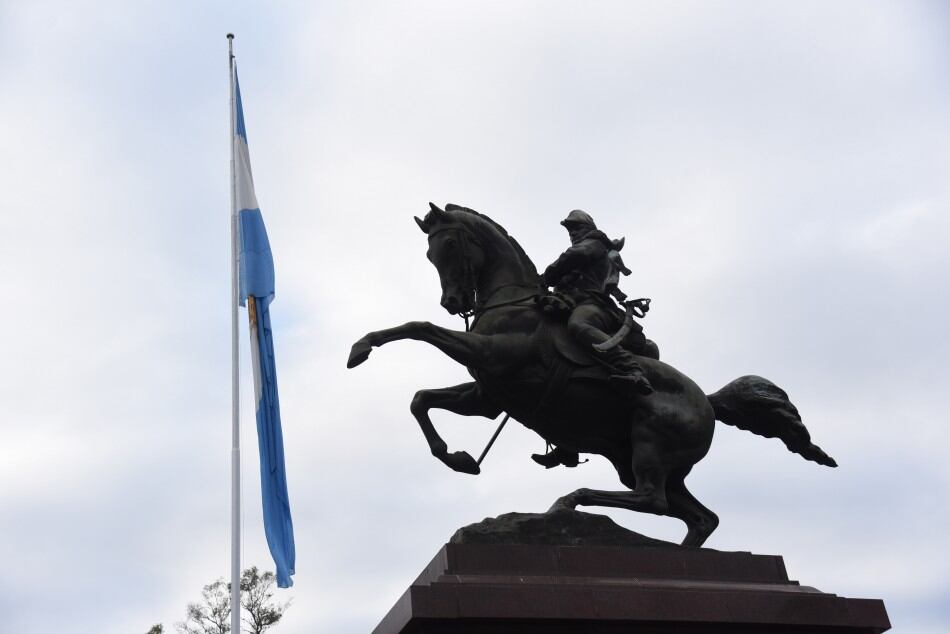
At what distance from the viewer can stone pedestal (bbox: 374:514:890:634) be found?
300 inches

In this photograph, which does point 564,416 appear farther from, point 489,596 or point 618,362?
point 489,596

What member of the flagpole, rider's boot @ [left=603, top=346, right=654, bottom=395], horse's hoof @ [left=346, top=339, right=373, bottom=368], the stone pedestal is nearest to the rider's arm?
rider's boot @ [left=603, top=346, right=654, bottom=395]

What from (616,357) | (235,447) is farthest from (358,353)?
(235,447)

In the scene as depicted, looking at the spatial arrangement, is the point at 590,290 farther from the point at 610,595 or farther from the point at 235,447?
the point at 235,447

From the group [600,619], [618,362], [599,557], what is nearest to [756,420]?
[618,362]

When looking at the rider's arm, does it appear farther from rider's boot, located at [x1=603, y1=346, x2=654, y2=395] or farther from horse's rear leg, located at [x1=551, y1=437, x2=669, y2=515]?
horse's rear leg, located at [x1=551, y1=437, x2=669, y2=515]

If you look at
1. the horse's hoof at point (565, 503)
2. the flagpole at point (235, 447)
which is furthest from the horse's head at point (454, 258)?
the flagpole at point (235, 447)

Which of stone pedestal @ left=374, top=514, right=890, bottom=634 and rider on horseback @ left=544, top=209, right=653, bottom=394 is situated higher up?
rider on horseback @ left=544, top=209, right=653, bottom=394

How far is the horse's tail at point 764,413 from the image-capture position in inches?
396

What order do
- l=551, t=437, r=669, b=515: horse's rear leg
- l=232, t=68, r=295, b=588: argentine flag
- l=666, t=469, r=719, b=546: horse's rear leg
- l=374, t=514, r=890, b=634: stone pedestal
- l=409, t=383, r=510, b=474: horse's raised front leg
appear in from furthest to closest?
l=232, t=68, r=295, b=588: argentine flag, l=666, t=469, r=719, b=546: horse's rear leg, l=409, t=383, r=510, b=474: horse's raised front leg, l=551, t=437, r=669, b=515: horse's rear leg, l=374, t=514, r=890, b=634: stone pedestal

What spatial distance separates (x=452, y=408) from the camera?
32.2ft

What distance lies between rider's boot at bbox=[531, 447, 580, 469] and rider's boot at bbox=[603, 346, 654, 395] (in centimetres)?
100

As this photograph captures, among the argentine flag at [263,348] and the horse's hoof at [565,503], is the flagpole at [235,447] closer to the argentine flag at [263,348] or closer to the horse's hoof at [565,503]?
the argentine flag at [263,348]

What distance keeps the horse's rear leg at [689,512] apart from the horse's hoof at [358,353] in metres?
3.01
